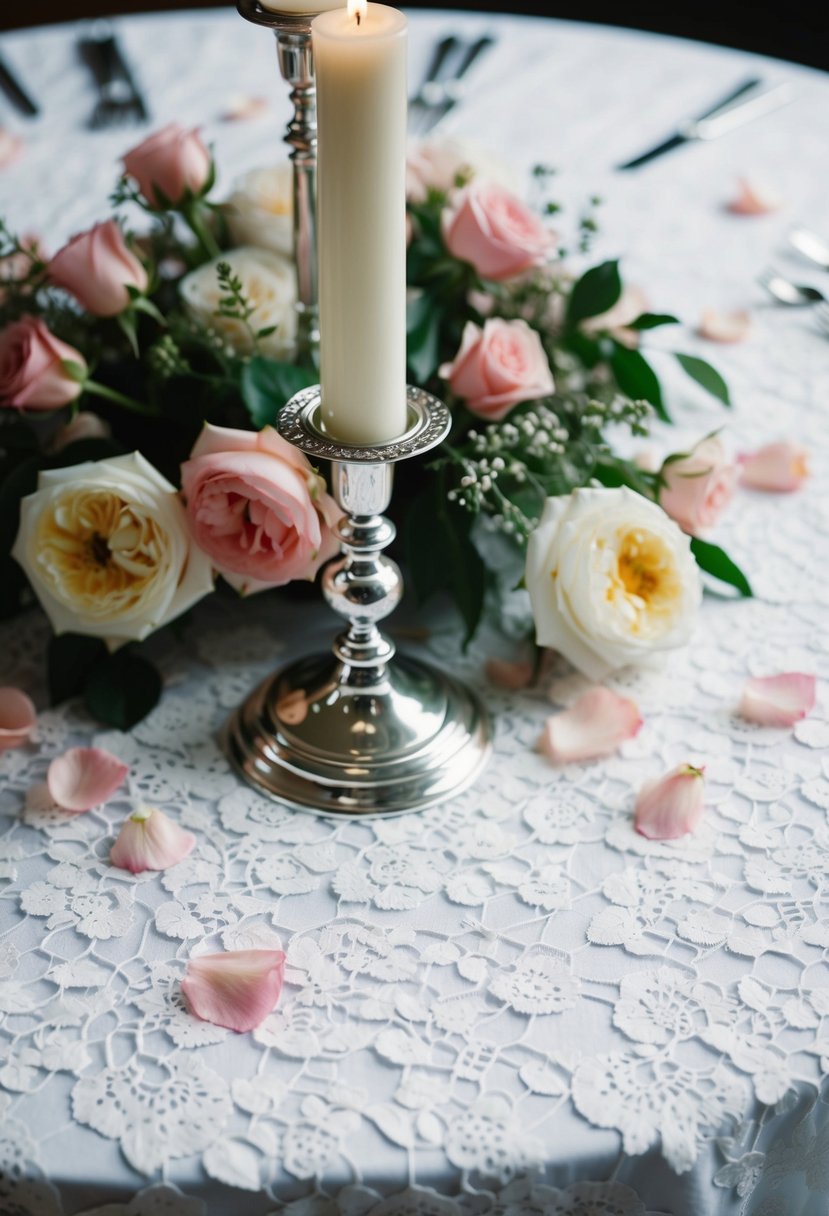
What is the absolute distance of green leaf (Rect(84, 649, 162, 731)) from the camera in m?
0.94

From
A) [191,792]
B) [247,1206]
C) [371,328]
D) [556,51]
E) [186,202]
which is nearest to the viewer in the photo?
[247,1206]

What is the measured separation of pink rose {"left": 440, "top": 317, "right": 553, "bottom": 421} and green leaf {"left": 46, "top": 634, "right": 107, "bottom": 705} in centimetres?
34

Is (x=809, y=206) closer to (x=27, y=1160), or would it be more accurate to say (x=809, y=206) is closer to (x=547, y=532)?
(x=547, y=532)

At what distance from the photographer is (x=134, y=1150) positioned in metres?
0.63

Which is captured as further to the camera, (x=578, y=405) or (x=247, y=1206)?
(x=578, y=405)

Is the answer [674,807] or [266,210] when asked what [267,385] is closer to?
[266,210]

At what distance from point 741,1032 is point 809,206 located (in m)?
1.16

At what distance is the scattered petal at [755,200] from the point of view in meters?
1.54

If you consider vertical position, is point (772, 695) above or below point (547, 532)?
below

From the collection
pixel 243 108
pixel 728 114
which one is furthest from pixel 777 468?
pixel 243 108

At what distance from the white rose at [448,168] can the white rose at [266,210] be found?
117 millimetres

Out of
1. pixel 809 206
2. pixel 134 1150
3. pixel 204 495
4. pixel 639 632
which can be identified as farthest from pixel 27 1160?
pixel 809 206

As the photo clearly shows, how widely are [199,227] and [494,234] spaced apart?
251 millimetres

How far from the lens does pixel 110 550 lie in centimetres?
90
